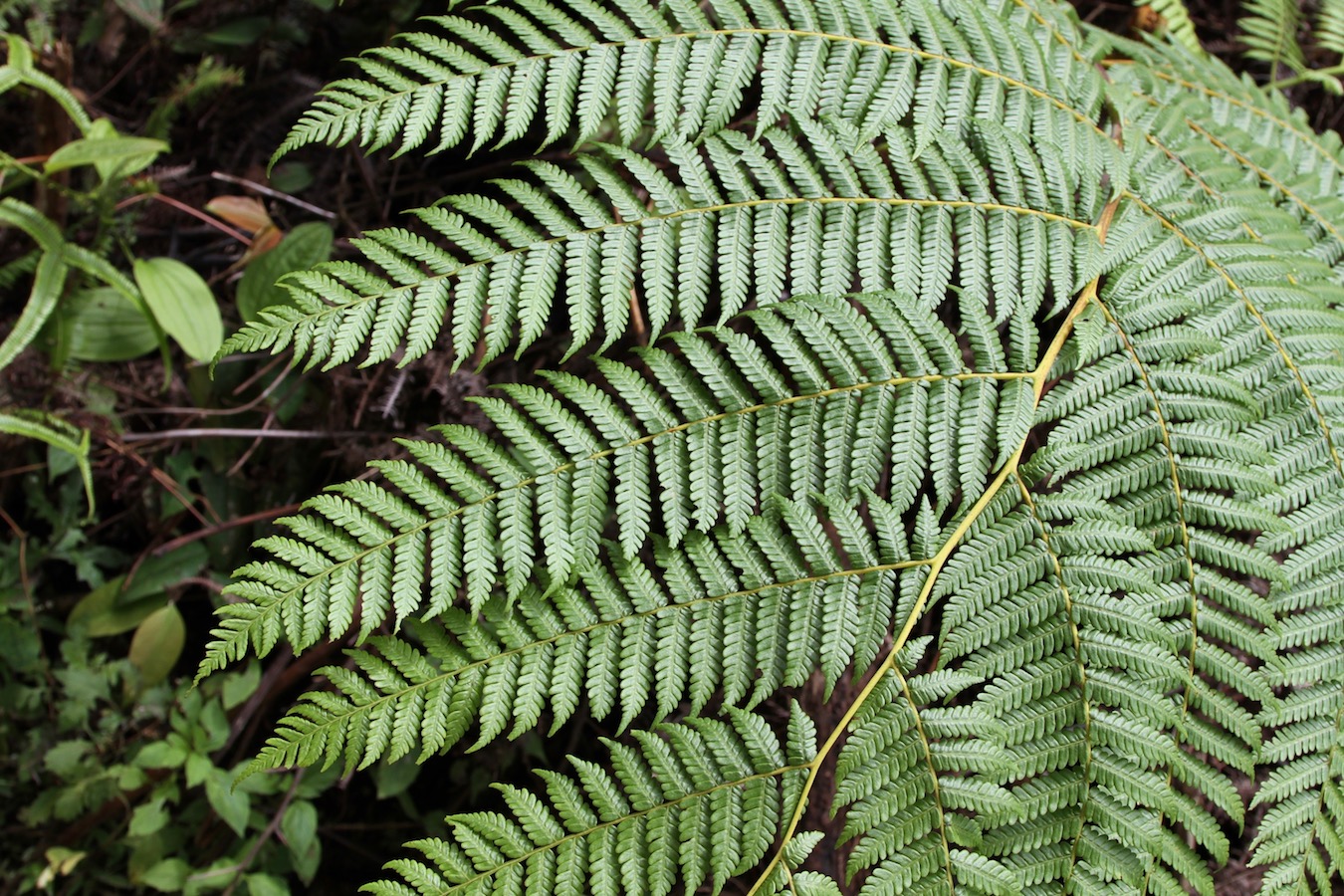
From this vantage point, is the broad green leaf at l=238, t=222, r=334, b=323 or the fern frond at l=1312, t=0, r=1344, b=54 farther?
the fern frond at l=1312, t=0, r=1344, b=54

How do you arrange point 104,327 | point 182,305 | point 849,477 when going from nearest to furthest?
point 849,477, point 182,305, point 104,327

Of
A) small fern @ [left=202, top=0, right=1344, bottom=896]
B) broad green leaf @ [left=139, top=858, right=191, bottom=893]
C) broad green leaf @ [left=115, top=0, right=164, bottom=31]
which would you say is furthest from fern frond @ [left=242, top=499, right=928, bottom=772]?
broad green leaf @ [left=115, top=0, right=164, bottom=31]

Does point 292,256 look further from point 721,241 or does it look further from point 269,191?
point 721,241

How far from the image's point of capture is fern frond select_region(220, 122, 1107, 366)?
1.48 metres

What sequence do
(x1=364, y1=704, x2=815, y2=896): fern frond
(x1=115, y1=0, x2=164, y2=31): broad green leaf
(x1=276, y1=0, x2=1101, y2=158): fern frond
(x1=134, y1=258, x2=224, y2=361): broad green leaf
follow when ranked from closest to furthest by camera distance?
(x1=364, y1=704, x2=815, y2=896): fern frond, (x1=276, y1=0, x2=1101, y2=158): fern frond, (x1=134, y1=258, x2=224, y2=361): broad green leaf, (x1=115, y1=0, x2=164, y2=31): broad green leaf

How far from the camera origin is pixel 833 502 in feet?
5.08

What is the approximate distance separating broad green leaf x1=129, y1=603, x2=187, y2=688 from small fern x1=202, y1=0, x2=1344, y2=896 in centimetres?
118

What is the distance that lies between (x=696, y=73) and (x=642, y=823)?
1.29 m

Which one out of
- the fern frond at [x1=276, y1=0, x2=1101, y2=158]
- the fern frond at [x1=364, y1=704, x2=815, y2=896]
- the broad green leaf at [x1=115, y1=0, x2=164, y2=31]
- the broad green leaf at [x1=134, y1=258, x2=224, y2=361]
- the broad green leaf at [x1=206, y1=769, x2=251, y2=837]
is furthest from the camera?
the broad green leaf at [x1=115, y1=0, x2=164, y2=31]

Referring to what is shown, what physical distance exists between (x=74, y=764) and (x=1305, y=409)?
3009mm

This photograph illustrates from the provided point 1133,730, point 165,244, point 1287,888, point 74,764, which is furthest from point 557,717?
point 165,244

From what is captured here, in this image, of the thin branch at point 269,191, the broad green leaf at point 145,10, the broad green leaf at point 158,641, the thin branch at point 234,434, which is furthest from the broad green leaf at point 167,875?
the broad green leaf at point 145,10

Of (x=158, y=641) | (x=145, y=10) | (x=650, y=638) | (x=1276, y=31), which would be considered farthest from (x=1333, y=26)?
(x=158, y=641)

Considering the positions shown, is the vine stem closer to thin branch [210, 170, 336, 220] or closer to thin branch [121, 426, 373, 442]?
thin branch [121, 426, 373, 442]
